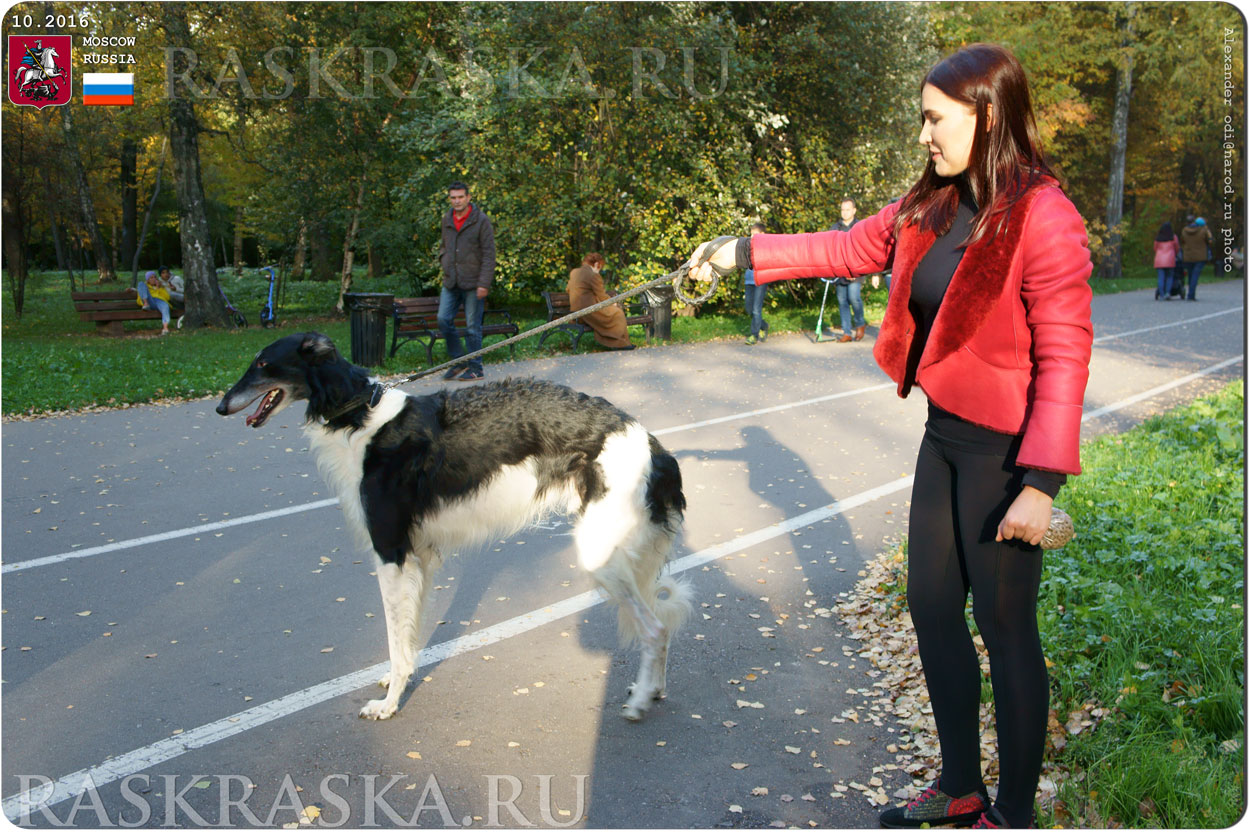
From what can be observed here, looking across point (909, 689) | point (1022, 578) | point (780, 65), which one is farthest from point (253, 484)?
point (780, 65)

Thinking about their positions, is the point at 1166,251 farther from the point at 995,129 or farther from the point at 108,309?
the point at 108,309

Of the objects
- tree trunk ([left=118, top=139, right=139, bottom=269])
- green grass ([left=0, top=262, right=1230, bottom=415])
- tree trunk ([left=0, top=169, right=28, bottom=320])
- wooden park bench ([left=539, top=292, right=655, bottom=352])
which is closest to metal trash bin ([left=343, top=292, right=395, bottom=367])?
green grass ([left=0, top=262, right=1230, bottom=415])

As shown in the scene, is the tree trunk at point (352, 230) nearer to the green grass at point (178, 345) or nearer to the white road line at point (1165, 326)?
the green grass at point (178, 345)

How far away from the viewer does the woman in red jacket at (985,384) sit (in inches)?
96.8

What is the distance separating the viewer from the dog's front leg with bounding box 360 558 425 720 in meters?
3.87

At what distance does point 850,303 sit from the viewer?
16.2 meters

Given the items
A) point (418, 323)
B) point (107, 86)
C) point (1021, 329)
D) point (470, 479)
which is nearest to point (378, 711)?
point (470, 479)

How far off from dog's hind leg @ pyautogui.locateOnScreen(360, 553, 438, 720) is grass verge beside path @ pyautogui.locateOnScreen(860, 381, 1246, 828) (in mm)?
2018

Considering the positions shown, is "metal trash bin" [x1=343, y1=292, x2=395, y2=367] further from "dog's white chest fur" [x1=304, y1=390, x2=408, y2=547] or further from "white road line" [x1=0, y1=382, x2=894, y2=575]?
"dog's white chest fur" [x1=304, y1=390, x2=408, y2=547]

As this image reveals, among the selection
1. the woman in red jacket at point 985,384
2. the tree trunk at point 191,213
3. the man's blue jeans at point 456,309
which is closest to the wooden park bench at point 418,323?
the man's blue jeans at point 456,309

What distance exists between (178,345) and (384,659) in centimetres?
1478

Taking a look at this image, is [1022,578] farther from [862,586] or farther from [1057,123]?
[1057,123]

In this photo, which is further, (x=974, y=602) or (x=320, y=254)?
(x=320, y=254)

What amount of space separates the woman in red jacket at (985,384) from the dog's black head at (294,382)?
7.52ft
